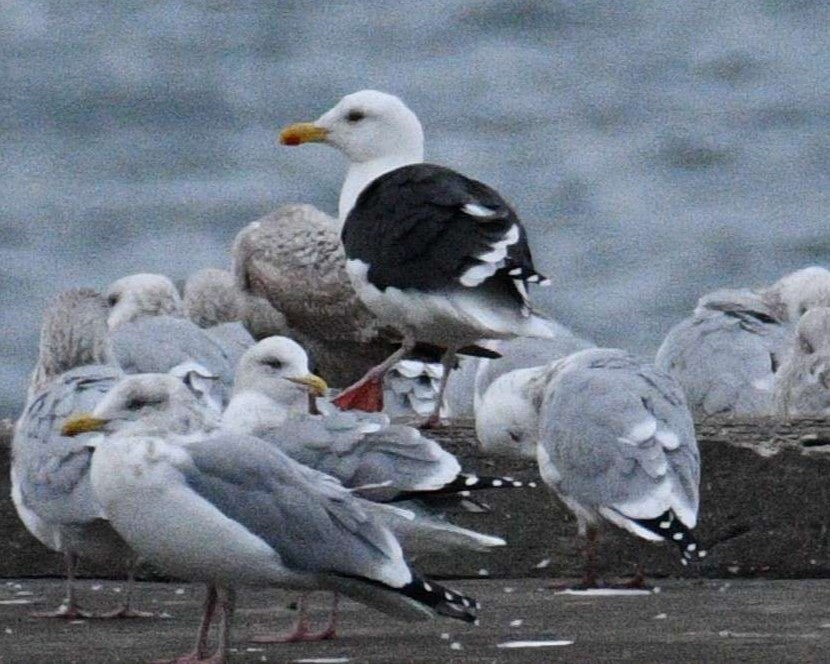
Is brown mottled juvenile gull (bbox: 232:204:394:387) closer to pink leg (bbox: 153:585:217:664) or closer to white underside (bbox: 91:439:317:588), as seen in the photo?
pink leg (bbox: 153:585:217:664)

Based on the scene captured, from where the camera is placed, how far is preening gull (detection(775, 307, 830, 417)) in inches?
378

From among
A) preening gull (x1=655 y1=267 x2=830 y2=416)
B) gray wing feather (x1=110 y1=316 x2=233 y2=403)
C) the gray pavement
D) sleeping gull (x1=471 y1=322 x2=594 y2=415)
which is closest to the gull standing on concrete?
the gray pavement

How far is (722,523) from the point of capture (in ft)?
26.4

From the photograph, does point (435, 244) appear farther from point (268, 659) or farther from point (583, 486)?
point (268, 659)

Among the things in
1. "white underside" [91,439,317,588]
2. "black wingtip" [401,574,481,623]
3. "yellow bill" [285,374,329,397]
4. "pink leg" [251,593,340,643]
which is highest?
"white underside" [91,439,317,588]

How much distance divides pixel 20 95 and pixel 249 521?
35392 millimetres

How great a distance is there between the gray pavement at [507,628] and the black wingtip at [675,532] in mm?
128

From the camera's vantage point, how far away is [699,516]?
8.03 metres

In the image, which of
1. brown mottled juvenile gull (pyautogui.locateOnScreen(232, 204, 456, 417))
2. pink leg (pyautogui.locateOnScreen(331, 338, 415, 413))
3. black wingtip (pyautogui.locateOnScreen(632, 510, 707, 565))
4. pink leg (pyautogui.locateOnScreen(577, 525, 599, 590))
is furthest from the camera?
brown mottled juvenile gull (pyautogui.locateOnScreen(232, 204, 456, 417))

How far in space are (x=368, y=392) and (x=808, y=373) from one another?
144cm

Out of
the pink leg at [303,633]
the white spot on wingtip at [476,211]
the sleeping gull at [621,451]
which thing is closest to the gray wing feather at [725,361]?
the white spot on wingtip at [476,211]

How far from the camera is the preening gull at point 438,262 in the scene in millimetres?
8984

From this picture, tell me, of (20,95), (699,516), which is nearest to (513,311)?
(699,516)

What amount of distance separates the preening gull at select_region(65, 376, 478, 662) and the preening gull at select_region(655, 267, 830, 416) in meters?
4.24
